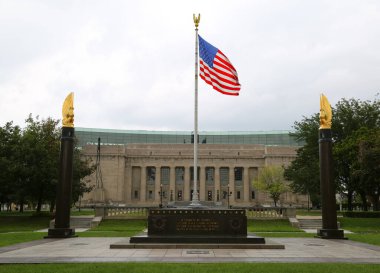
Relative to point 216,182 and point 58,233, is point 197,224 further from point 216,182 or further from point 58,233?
point 216,182

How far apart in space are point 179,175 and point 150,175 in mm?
7617

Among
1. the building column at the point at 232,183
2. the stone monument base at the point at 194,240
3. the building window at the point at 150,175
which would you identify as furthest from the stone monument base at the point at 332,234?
the building window at the point at 150,175

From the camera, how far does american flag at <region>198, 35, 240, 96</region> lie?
1015 inches

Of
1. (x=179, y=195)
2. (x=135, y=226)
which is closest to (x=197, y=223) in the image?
(x=135, y=226)

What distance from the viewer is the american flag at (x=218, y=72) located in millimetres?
25781

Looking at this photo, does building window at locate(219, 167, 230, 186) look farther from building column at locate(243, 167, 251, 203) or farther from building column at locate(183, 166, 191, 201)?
building column at locate(183, 166, 191, 201)

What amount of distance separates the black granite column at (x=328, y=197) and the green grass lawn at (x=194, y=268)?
11.9 meters

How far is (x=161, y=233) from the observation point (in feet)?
63.1

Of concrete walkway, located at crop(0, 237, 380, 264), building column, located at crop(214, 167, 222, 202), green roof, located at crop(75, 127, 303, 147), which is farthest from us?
green roof, located at crop(75, 127, 303, 147)

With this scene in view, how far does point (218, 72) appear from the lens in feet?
85.1

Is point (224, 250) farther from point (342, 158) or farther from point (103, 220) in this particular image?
point (342, 158)

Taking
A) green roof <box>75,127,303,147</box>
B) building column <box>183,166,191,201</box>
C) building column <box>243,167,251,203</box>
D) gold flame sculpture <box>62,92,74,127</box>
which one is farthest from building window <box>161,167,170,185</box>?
gold flame sculpture <box>62,92,74,127</box>

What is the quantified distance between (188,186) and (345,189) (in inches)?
1991

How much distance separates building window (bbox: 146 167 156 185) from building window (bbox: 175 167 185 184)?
5.78 meters
